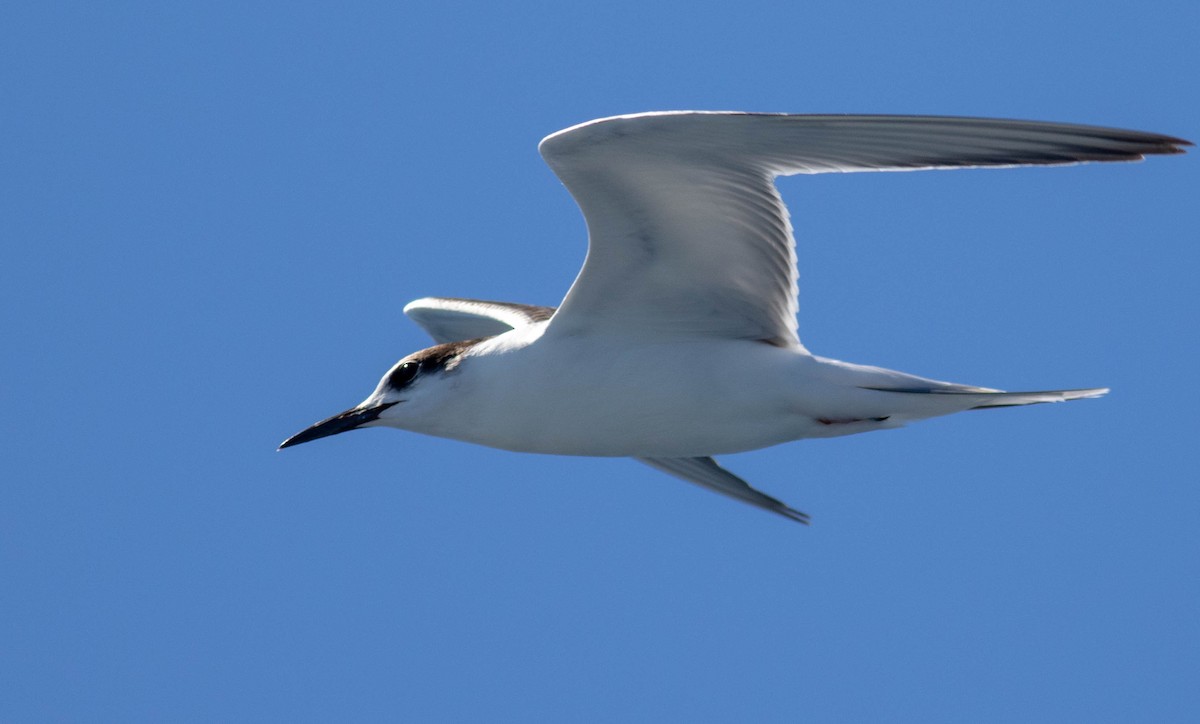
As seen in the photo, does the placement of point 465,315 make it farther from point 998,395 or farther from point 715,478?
point 998,395

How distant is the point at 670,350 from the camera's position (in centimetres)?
710

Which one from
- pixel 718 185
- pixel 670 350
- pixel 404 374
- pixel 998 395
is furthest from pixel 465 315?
pixel 998 395

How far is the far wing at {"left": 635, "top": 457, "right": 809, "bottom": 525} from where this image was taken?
8.17 m

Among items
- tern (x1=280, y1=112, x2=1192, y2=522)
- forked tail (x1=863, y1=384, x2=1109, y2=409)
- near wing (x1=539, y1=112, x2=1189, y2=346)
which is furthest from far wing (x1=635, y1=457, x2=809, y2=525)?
forked tail (x1=863, y1=384, x2=1109, y2=409)

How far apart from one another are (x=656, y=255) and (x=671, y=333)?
1.61 ft

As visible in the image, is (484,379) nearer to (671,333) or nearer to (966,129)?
(671,333)

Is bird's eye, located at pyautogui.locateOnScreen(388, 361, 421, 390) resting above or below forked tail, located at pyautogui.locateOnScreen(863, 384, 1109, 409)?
below

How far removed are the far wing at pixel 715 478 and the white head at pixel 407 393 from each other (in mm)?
1433

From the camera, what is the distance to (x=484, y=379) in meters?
7.16

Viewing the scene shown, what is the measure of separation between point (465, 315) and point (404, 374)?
1.71 m

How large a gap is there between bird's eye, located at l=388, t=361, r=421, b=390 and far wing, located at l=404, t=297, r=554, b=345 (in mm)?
1098

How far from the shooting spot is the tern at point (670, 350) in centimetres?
Answer: 632

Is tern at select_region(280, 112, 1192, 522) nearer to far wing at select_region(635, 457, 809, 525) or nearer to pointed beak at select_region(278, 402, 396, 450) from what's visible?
pointed beak at select_region(278, 402, 396, 450)

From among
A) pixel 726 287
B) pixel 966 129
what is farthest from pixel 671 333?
pixel 966 129
